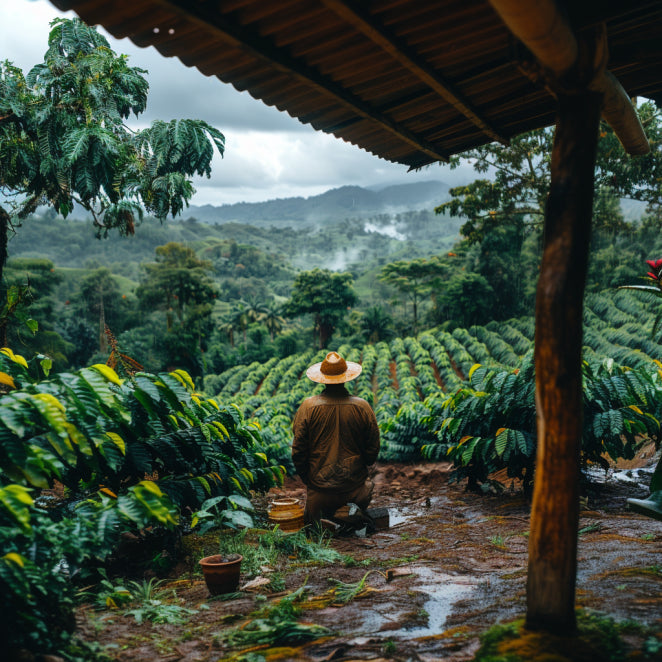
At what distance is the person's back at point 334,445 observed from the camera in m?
3.89

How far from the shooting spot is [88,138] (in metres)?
6.34

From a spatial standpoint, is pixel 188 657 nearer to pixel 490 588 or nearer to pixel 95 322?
pixel 490 588

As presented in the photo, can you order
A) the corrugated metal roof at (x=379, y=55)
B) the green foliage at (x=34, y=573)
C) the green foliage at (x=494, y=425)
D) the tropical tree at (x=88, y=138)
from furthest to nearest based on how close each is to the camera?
the tropical tree at (x=88, y=138)
the green foliage at (x=494, y=425)
the corrugated metal roof at (x=379, y=55)
the green foliage at (x=34, y=573)

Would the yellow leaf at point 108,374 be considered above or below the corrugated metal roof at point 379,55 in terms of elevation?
below

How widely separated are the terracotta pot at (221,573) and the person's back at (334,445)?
134 cm

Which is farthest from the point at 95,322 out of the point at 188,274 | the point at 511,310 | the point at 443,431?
the point at 443,431

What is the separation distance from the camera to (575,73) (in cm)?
180

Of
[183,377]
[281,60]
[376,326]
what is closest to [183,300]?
[376,326]

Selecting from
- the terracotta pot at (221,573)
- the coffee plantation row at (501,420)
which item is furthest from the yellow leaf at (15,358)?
the coffee plantation row at (501,420)

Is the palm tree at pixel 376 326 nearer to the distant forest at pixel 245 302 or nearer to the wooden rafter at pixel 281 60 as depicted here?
the distant forest at pixel 245 302

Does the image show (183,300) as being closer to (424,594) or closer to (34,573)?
(424,594)

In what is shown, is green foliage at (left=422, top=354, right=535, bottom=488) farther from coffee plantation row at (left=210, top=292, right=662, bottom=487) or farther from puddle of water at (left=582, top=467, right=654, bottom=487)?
puddle of water at (left=582, top=467, right=654, bottom=487)

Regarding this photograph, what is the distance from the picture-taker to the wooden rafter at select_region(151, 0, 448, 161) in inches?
68.6

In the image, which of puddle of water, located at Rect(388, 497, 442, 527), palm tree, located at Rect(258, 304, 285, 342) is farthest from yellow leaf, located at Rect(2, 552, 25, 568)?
palm tree, located at Rect(258, 304, 285, 342)
